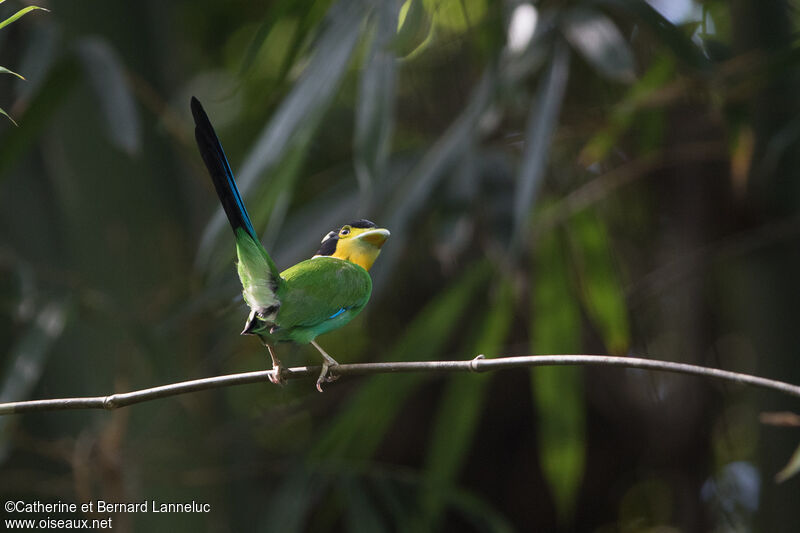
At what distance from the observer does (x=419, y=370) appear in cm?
100

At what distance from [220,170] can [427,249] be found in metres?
3.38

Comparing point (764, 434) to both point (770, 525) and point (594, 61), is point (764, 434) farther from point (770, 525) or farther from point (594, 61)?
point (594, 61)

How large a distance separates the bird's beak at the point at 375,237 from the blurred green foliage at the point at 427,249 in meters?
0.64

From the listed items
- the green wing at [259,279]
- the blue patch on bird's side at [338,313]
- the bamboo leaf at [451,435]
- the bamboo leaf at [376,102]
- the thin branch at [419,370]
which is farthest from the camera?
the bamboo leaf at [451,435]

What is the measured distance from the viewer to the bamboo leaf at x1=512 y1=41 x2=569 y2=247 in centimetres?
229

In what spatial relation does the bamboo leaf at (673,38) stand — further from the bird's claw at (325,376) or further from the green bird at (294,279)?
the bird's claw at (325,376)

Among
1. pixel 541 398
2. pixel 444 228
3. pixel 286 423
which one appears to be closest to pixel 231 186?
pixel 444 228

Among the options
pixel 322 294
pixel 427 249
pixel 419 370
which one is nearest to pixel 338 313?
pixel 322 294

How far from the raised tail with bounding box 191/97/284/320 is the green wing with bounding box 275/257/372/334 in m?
0.02

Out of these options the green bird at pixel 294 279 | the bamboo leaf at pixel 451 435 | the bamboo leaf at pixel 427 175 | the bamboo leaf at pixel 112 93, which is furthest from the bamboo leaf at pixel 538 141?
the green bird at pixel 294 279

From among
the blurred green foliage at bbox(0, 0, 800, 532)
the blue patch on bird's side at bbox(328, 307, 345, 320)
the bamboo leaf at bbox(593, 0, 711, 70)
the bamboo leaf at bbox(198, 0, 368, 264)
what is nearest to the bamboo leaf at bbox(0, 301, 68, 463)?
the blurred green foliage at bbox(0, 0, 800, 532)

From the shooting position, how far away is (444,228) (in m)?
2.58

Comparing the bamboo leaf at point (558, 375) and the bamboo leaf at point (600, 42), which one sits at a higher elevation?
the bamboo leaf at point (600, 42)

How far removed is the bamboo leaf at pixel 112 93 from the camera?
2.16 m
